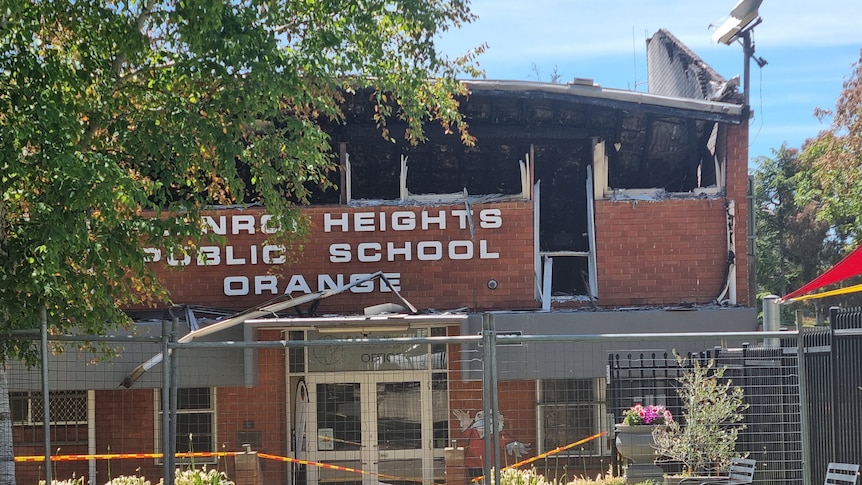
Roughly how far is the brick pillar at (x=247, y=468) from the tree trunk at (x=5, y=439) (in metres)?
4.64

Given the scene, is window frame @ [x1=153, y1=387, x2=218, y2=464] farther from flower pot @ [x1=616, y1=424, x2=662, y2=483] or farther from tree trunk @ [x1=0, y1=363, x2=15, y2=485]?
flower pot @ [x1=616, y1=424, x2=662, y2=483]

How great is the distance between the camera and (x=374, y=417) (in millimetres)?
15656

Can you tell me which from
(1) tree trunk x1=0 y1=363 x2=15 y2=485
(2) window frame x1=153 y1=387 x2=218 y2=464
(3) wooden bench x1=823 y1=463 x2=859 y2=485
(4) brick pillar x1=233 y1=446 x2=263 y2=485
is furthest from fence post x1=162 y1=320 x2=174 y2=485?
(2) window frame x1=153 y1=387 x2=218 y2=464

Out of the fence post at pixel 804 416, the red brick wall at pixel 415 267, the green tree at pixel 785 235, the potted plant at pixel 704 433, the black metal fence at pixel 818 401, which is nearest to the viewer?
the fence post at pixel 804 416

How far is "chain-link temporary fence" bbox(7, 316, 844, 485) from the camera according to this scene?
1440 cm

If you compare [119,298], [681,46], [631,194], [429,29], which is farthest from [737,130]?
[119,298]

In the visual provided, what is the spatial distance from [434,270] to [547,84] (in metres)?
3.56

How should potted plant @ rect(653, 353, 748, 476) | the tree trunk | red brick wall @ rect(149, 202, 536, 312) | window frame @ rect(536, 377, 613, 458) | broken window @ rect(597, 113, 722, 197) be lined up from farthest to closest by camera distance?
broken window @ rect(597, 113, 722, 197) < red brick wall @ rect(149, 202, 536, 312) < window frame @ rect(536, 377, 613, 458) < potted plant @ rect(653, 353, 748, 476) < the tree trunk

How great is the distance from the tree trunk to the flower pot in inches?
273

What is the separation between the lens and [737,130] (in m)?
16.4

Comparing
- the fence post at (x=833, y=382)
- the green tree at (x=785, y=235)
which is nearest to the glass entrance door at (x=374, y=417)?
the fence post at (x=833, y=382)

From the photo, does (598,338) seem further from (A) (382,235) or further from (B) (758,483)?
(A) (382,235)

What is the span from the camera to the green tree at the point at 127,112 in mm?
8211

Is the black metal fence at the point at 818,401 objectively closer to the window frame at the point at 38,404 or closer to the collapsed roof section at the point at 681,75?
the collapsed roof section at the point at 681,75
